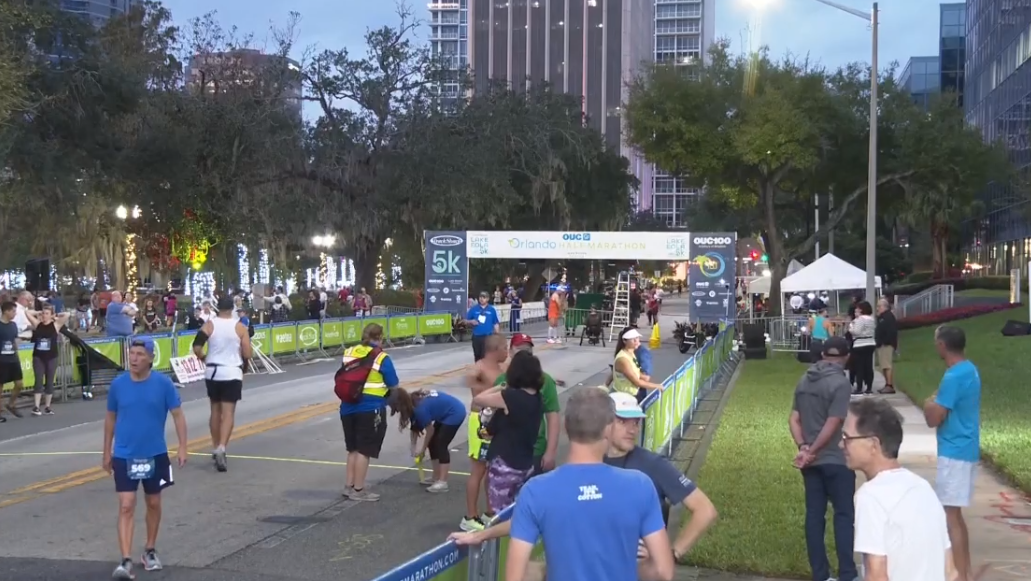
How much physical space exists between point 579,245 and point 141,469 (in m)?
28.6

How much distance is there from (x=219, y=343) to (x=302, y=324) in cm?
Answer: 1757

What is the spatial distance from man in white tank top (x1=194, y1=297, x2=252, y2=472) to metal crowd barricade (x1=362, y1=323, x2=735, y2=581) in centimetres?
446

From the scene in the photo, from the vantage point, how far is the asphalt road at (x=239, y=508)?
26.6ft

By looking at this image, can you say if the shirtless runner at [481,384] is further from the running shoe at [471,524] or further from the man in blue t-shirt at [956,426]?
the man in blue t-shirt at [956,426]

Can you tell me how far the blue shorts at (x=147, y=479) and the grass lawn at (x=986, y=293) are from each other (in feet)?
153

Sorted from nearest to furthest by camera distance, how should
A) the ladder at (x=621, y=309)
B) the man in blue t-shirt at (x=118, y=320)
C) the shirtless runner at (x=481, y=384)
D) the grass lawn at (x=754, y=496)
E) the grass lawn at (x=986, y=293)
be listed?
the grass lawn at (x=754, y=496), the shirtless runner at (x=481, y=384), the man in blue t-shirt at (x=118, y=320), the ladder at (x=621, y=309), the grass lawn at (x=986, y=293)

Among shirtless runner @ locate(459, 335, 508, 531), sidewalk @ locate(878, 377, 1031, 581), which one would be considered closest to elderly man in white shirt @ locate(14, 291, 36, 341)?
shirtless runner @ locate(459, 335, 508, 531)

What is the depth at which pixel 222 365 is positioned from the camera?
11883 millimetres

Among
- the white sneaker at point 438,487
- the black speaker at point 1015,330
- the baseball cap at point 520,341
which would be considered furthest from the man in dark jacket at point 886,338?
the baseball cap at point 520,341

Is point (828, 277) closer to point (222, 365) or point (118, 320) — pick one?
point (118, 320)

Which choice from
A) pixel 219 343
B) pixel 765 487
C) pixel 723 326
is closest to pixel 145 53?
pixel 723 326

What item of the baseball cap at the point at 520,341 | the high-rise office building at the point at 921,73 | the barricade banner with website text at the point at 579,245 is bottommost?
the baseball cap at the point at 520,341

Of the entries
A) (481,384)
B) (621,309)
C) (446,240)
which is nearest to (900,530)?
(481,384)

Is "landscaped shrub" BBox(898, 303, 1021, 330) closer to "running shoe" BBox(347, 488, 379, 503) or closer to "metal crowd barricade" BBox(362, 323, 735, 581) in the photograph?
"metal crowd barricade" BBox(362, 323, 735, 581)
